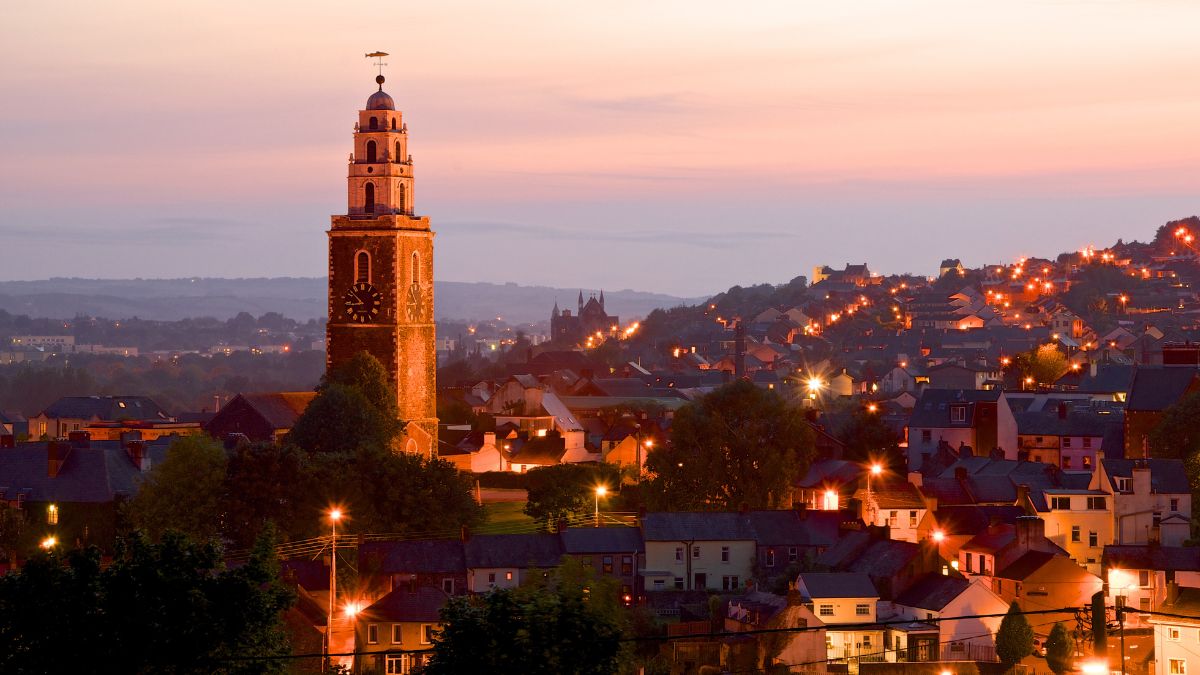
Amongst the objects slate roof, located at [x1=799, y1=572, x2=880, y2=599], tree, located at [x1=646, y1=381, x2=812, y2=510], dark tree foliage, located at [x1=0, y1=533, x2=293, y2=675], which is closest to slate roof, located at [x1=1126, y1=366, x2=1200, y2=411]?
tree, located at [x1=646, y1=381, x2=812, y2=510]

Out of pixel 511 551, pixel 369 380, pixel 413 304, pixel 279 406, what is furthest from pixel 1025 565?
pixel 279 406

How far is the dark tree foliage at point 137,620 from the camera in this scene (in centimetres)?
3847

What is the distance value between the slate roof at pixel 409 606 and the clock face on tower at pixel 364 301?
985 inches

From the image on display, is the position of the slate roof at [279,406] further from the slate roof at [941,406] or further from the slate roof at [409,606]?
the slate roof at [941,406]

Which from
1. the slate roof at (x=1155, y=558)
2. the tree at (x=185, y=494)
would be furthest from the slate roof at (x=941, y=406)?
the tree at (x=185, y=494)

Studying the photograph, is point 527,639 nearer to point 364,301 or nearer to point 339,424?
point 339,424

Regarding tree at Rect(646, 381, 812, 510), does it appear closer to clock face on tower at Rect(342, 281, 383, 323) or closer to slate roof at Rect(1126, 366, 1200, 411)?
clock face on tower at Rect(342, 281, 383, 323)

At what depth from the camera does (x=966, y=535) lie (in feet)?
228

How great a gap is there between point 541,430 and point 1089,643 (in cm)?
6650

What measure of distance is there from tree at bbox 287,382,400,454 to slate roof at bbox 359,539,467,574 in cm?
1009

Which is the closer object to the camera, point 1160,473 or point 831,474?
point 1160,473

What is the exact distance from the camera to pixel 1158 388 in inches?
3536

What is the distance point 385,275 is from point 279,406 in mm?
10326

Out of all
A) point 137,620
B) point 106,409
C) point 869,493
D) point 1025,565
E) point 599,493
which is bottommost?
point 137,620
